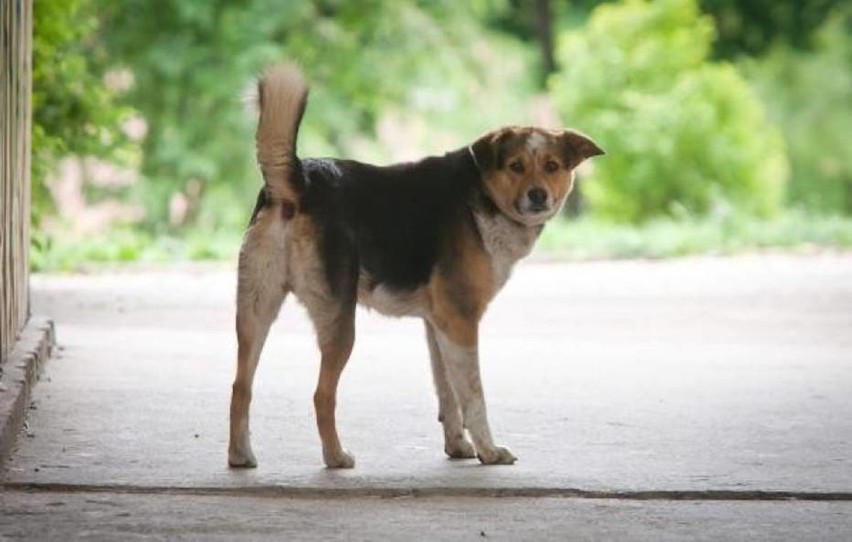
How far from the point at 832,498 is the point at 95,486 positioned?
2.86m

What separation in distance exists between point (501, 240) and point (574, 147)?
0.51 metres

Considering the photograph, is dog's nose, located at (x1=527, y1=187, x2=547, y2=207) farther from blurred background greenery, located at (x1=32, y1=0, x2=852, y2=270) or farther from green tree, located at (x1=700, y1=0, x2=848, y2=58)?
green tree, located at (x1=700, y1=0, x2=848, y2=58)

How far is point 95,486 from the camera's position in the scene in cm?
691

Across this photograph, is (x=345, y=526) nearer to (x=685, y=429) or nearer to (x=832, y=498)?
(x=832, y=498)

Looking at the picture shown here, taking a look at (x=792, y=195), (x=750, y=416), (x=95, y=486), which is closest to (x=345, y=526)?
(x=95, y=486)

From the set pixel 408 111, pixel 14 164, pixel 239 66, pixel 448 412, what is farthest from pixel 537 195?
pixel 408 111

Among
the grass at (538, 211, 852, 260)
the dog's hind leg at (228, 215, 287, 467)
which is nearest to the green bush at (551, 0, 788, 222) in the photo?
the grass at (538, 211, 852, 260)

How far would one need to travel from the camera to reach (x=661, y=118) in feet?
85.0

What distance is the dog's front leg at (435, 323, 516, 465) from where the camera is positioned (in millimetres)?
7707

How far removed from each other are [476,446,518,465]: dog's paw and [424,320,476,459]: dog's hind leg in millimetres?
193

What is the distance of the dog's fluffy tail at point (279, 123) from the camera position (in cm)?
731

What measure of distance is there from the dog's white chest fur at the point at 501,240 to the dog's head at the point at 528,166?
5 cm

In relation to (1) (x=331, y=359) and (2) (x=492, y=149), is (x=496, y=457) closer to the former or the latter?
(1) (x=331, y=359)

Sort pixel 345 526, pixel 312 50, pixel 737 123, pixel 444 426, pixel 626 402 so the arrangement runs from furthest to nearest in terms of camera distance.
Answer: pixel 312 50, pixel 737 123, pixel 626 402, pixel 444 426, pixel 345 526
